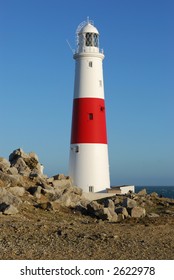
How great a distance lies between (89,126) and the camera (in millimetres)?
30891

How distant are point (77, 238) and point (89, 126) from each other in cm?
1636

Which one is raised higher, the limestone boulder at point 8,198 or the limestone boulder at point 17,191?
the limestone boulder at point 17,191

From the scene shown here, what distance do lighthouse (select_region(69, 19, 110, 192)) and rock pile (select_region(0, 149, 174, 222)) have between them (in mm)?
3746

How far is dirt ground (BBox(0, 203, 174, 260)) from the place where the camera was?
13.4 m

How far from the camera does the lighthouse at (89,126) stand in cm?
3083

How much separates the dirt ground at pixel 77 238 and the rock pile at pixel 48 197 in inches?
30.4

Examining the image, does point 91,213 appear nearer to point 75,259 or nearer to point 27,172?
point 27,172

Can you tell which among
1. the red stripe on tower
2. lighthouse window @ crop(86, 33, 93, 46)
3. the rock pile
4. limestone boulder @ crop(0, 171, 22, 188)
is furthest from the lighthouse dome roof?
limestone boulder @ crop(0, 171, 22, 188)

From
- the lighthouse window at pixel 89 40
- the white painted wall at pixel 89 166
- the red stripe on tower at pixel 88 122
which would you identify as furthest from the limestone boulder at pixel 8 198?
the lighthouse window at pixel 89 40

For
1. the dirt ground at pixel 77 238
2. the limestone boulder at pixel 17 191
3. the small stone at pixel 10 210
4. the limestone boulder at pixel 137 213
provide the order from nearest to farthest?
the dirt ground at pixel 77 238 < the small stone at pixel 10 210 < the limestone boulder at pixel 137 213 < the limestone boulder at pixel 17 191

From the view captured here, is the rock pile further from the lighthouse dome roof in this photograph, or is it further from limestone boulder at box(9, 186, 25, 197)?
the lighthouse dome roof

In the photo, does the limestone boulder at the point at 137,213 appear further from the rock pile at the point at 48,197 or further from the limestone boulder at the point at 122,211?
the limestone boulder at the point at 122,211
